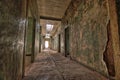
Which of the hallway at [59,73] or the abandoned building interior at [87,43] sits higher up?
the abandoned building interior at [87,43]

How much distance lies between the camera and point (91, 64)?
2.70 m

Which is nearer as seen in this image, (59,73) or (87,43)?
(59,73)

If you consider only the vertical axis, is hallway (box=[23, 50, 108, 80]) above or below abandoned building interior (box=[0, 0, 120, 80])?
below

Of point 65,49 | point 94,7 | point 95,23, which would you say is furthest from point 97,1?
point 65,49

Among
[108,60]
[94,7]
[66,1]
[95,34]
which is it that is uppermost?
[66,1]

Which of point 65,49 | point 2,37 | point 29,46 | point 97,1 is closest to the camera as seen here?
point 2,37

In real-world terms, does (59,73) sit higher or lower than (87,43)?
lower

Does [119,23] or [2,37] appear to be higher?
[119,23]

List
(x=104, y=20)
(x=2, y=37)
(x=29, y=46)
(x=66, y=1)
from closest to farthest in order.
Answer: (x=2, y=37)
(x=104, y=20)
(x=29, y=46)
(x=66, y=1)

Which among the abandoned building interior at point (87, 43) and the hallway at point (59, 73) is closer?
the abandoned building interior at point (87, 43)

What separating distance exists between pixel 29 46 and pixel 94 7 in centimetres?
320

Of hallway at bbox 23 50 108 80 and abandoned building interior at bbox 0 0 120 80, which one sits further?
hallway at bbox 23 50 108 80

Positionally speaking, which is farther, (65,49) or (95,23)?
(65,49)

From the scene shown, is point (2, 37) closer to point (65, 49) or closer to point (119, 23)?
point (119, 23)
